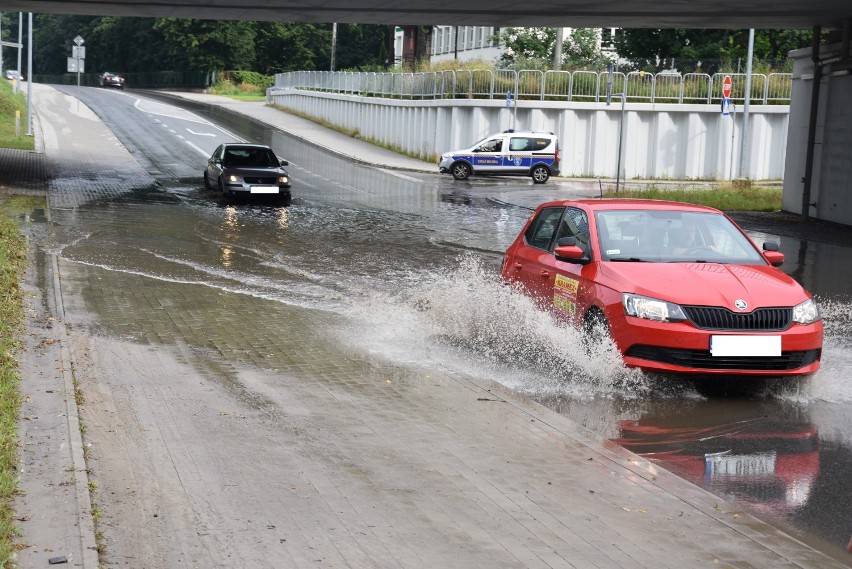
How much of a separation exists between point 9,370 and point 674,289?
203 inches

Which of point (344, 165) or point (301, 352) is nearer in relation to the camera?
point (301, 352)

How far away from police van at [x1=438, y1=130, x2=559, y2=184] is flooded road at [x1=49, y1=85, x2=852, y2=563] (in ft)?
43.7

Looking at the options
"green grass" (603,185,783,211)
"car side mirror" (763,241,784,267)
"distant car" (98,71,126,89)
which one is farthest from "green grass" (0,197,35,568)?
"distant car" (98,71,126,89)

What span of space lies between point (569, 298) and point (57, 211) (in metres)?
15.7

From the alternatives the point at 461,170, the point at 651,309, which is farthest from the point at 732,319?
the point at 461,170

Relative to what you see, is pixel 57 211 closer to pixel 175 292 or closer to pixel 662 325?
pixel 175 292

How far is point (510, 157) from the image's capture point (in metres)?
41.8

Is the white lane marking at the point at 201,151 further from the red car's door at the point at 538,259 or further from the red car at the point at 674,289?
the red car at the point at 674,289

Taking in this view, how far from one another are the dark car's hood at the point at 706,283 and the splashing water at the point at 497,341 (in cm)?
60

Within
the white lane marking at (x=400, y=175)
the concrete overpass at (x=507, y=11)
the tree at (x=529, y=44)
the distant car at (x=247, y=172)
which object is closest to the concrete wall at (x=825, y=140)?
the concrete overpass at (x=507, y=11)

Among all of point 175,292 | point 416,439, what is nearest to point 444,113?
point 175,292

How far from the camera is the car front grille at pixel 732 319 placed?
8805mm

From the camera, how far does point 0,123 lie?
4822 centimetres

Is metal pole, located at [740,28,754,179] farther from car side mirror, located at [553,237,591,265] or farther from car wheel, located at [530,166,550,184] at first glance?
car side mirror, located at [553,237,591,265]
